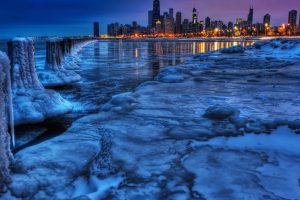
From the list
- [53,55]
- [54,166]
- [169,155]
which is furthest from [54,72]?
[169,155]

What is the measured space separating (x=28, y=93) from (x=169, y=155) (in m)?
3.50

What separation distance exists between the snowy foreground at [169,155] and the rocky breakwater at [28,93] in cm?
73

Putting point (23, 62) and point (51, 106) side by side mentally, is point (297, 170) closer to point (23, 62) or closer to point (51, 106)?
point (51, 106)

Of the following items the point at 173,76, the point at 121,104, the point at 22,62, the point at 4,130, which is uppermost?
the point at 22,62

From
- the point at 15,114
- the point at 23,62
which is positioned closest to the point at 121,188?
the point at 15,114

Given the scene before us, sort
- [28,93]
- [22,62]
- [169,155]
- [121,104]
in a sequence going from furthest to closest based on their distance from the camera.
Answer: [121,104], [22,62], [28,93], [169,155]

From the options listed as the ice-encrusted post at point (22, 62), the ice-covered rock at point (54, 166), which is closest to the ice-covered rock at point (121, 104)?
the ice-encrusted post at point (22, 62)

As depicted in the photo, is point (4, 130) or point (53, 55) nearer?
A: point (4, 130)

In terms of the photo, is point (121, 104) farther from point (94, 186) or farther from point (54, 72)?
point (54, 72)

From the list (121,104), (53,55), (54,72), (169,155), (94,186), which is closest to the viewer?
(94,186)

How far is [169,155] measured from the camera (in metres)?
4.55

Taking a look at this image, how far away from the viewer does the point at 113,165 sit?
424 cm

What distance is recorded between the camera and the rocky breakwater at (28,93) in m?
5.95

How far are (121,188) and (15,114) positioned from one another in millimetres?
3162
